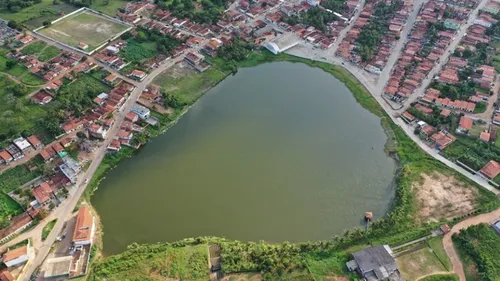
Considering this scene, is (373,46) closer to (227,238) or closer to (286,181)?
(286,181)

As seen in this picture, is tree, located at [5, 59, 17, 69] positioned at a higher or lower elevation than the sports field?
lower

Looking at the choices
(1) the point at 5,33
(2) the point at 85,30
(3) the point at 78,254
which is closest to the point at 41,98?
(2) the point at 85,30

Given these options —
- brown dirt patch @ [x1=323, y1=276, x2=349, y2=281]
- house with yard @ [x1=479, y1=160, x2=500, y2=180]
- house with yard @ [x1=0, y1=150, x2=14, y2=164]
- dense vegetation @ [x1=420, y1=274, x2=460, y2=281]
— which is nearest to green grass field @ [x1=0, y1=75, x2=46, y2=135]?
house with yard @ [x1=0, y1=150, x2=14, y2=164]

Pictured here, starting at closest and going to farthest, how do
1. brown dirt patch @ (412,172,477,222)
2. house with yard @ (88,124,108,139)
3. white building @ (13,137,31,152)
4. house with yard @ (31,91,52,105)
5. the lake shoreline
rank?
brown dirt patch @ (412,172,477,222)
the lake shoreline
white building @ (13,137,31,152)
house with yard @ (88,124,108,139)
house with yard @ (31,91,52,105)

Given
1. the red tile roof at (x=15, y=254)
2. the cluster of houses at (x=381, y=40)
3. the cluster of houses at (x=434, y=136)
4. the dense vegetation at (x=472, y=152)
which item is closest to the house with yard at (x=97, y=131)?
the red tile roof at (x=15, y=254)

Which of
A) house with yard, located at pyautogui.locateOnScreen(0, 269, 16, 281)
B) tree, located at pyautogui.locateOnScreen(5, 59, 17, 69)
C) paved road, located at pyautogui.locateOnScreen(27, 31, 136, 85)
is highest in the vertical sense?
paved road, located at pyautogui.locateOnScreen(27, 31, 136, 85)

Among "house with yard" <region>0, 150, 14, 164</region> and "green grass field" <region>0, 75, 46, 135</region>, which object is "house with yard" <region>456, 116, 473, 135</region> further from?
"house with yard" <region>0, 150, 14, 164</region>

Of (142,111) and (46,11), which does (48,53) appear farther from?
(142,111)
